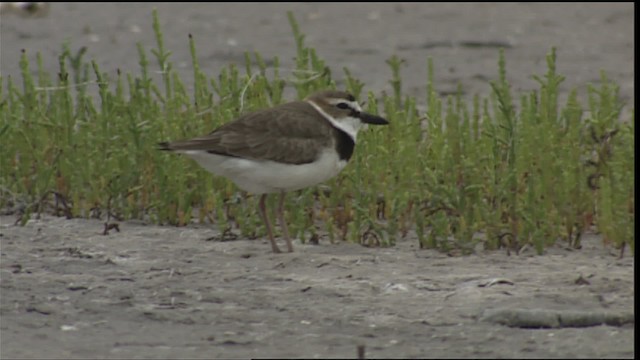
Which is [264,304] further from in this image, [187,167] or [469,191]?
[187,167]

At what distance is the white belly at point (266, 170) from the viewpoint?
8297mm

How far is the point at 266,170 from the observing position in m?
8.32

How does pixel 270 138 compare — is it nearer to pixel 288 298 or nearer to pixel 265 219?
pixel 265 219

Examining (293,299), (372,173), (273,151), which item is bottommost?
(293,299)

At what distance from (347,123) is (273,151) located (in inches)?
22.0

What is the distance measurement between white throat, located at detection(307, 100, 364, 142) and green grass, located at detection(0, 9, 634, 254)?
0.17 m

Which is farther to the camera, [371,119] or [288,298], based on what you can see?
[371,119]

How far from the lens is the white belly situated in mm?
8297

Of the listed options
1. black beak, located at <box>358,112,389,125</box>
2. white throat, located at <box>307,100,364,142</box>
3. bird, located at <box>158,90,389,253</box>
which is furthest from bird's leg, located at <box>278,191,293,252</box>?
black beak, located at <box>358,112,389,125</box>

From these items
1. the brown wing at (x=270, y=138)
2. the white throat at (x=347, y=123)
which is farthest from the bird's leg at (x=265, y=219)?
the white throat at (x=347, y=123)

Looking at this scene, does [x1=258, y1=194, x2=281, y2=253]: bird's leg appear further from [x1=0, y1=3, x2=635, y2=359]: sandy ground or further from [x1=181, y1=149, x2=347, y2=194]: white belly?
[x1=181, y1=149, x2=347, y2=194]: white belly

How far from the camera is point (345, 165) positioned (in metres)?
8.69

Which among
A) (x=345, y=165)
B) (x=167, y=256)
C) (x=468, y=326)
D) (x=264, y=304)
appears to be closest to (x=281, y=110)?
(x=345, y=165)

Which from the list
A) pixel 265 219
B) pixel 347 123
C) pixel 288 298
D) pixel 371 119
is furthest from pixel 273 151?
pixel 288 298
